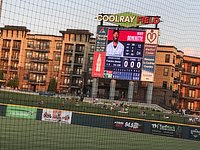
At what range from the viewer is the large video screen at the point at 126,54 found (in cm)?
4019

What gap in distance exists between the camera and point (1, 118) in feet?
67.5

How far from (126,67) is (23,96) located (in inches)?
522

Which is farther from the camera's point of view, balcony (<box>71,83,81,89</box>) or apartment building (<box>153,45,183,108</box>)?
balcony (<box>71,83,81,89</box>)

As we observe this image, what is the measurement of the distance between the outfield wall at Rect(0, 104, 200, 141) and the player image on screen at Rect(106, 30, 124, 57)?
17.3 metres

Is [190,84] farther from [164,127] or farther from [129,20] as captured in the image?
[164,127]

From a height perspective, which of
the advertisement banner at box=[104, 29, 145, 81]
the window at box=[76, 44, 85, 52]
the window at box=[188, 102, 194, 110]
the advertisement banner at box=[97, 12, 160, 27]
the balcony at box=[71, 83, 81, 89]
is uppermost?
the advertisement banner at box=[97, 12, 160, 27]

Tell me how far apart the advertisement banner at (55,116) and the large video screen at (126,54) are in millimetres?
18212

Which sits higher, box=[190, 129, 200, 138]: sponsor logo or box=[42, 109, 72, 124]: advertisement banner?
box=[42, 109, 72, 124]: advertisement banner

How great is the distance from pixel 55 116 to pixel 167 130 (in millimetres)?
5939

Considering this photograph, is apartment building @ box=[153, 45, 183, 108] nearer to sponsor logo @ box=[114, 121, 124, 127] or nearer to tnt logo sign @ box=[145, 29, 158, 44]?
tnt logo sign @ box=[145, 29, 158, 44]

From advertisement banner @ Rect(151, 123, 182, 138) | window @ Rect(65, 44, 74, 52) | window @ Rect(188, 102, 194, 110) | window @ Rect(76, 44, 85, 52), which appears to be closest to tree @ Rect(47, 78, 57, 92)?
window @ Rect(65, 44, 74, 52)

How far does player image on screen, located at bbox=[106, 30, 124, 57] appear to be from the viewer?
40375 mm

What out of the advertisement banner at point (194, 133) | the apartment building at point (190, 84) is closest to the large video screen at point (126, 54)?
the advertisement banner at point (194, 133)

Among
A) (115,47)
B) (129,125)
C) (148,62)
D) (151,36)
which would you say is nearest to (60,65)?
(115,47)
